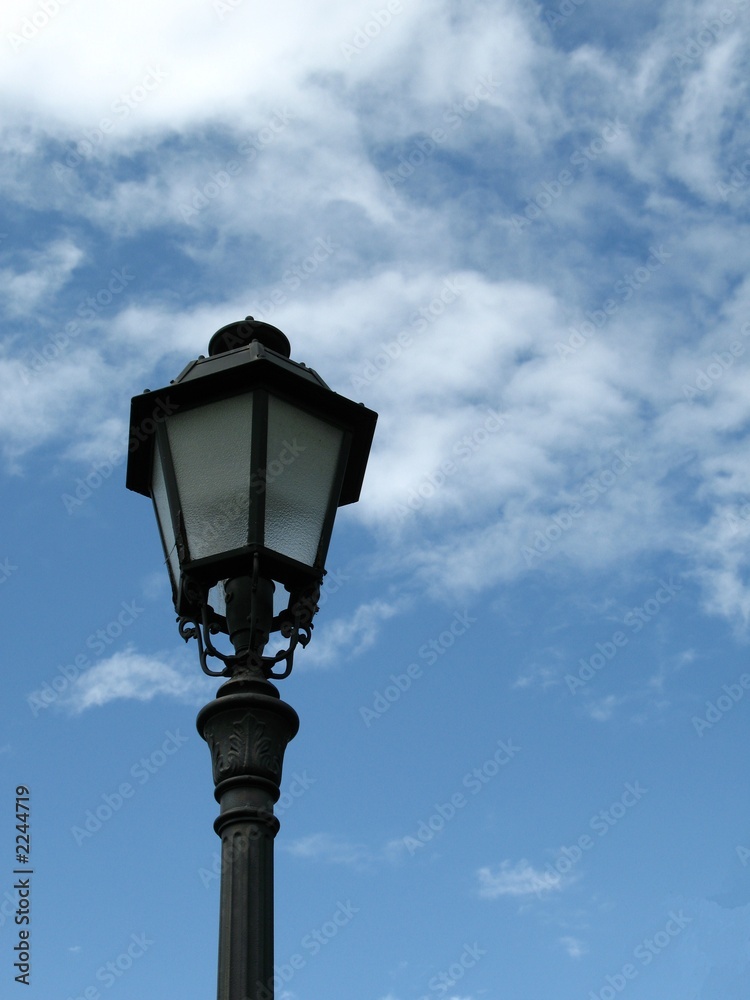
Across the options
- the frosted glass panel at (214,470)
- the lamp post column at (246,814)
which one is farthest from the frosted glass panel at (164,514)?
the lamp post column at (246,814)

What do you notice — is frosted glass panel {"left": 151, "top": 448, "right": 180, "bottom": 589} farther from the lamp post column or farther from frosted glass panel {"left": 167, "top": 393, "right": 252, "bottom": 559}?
the lamp post column

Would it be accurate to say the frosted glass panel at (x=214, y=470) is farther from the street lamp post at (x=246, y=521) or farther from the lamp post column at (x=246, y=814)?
the lamp post column at (x=246, y=814)

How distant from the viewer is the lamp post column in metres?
3.64

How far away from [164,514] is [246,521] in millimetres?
548

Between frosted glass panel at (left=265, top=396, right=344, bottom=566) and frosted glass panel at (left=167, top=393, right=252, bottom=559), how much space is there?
0.31ft

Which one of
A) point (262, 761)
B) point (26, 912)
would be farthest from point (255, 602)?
A: point (26, 912)

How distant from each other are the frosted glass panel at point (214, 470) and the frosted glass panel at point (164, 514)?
13 cm

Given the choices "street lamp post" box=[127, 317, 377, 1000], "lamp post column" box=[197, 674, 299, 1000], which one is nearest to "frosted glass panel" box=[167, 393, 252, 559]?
"street lamp post" box=[127, 317, 377, 1000]

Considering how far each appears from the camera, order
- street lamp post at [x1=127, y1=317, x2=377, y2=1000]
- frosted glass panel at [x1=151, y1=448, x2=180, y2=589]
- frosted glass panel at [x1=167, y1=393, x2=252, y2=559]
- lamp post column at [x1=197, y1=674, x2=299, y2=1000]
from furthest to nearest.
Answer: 1. frosted glass panel at [x1=151, y1=448, x2=180, y2=589]
2. frosted glass panel at [x1=167, y1=393, x2=252, y2=559]
3. street lamp post at [x1=127, y1=317, x2=377, y2=1000]
4. lamp post column at [x1=197, y1=674, x2=299, y2=1000]

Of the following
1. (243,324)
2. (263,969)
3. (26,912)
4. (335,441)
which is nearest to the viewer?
(263,969)

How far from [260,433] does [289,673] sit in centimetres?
86

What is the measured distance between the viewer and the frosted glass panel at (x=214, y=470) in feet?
14.2

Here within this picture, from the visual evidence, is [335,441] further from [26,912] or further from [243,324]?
[26,912]

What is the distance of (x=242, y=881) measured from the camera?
12.3ft
